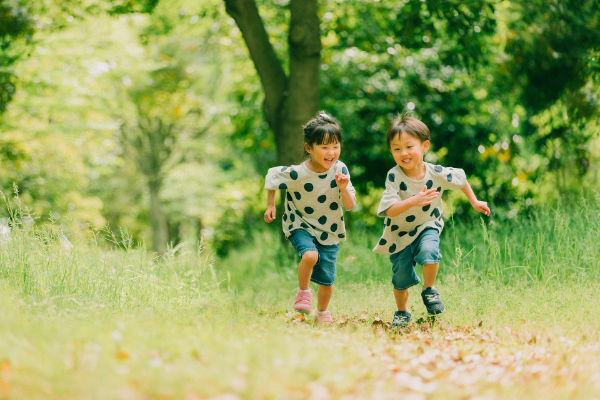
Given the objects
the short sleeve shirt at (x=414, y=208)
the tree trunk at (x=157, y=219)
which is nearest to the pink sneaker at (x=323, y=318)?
the short sleeve shirt at (x=414, y=208)

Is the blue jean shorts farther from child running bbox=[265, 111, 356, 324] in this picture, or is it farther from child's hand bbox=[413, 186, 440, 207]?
child running bbox=[265, 111, 356, 324]

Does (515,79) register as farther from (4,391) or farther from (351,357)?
(4,391)

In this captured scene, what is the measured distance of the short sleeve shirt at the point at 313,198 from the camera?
13.8 feet

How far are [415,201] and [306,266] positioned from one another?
1.03 meters

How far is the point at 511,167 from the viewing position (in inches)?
320

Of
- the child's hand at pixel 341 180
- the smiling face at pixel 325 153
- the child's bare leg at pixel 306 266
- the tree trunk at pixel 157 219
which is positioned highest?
the smiling face at pixel 325 153

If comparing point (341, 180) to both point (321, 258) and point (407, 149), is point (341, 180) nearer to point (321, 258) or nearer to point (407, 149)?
point (407, 149)

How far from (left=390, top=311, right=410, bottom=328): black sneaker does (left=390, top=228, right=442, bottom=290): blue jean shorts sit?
0.71 feet

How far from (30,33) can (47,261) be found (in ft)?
18.4

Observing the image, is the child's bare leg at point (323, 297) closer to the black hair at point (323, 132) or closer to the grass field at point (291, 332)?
the grass field at point (291, 332)

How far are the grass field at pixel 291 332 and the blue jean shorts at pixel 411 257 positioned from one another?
31cm

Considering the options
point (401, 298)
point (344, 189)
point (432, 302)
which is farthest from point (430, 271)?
point (344, 189)

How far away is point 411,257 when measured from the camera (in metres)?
4.01

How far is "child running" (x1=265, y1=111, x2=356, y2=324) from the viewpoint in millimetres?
4113
